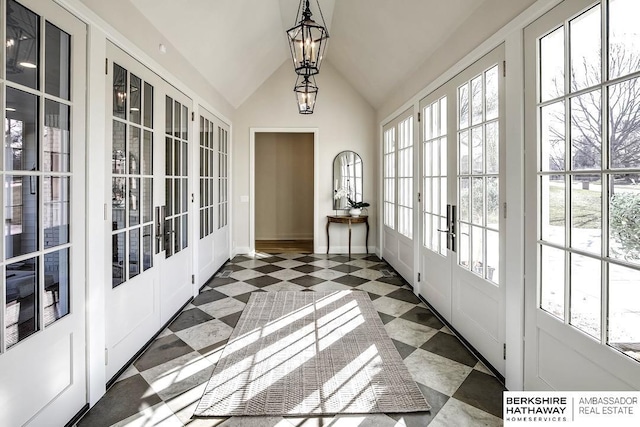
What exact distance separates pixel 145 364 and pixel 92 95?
73.5 inches

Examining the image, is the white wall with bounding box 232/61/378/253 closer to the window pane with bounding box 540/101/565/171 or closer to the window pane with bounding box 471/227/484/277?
the window pane with bounding box 471/227/484/277

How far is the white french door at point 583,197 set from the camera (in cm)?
135

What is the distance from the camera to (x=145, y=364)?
8.00 feet

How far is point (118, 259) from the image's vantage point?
7.68 ft

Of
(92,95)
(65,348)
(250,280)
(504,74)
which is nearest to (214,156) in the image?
(250,280)

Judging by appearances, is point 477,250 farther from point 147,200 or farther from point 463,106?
point 147,200

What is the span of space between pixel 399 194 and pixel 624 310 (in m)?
3.53

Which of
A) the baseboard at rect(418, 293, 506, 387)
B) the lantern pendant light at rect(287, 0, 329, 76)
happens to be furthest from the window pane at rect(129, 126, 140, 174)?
the baseboard at rect(418, 293, 506, 387)

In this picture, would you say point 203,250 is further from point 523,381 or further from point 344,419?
point 523,381

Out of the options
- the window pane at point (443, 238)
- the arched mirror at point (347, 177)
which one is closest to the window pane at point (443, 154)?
the window pane at point (443, 238)

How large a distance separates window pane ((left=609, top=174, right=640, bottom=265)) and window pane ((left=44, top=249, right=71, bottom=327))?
2637 millimetres

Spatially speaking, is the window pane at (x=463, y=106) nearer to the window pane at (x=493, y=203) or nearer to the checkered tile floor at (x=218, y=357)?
the window pane at (x=493, y=203)

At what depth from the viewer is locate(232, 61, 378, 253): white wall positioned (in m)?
6.07

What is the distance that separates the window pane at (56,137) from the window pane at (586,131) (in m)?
2.60
